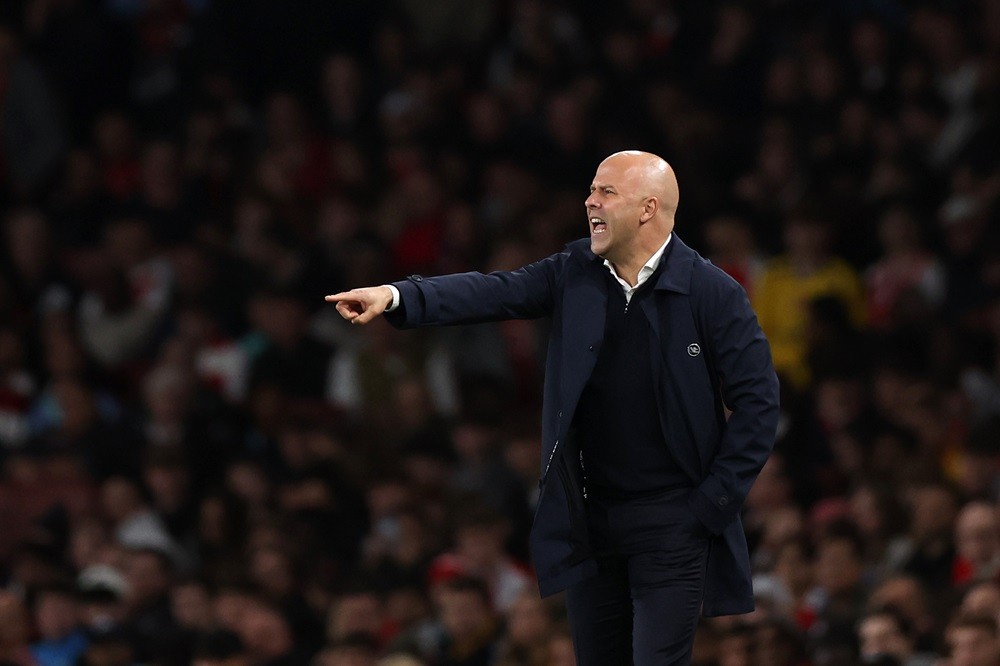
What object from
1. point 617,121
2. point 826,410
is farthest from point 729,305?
point 617,121

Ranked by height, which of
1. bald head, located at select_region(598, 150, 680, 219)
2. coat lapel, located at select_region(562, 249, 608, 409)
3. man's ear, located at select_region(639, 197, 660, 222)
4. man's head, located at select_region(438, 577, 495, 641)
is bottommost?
man's head, located at select_region(438, 577, 495, 641)

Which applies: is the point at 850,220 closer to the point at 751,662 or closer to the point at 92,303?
the point at 751,662

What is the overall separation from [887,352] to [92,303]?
170 inches

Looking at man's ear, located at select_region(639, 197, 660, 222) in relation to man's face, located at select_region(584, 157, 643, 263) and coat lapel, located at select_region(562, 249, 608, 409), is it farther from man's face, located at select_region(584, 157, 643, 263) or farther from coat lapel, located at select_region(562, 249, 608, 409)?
coat lapel, located at select_region(562, 249, 608, 409)

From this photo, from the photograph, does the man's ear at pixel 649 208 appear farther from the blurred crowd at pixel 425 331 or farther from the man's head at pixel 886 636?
the man's head at pixel 886 636

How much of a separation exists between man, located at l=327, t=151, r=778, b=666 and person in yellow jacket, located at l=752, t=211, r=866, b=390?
158 inches

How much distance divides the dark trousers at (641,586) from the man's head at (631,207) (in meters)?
0.61

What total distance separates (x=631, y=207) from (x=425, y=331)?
16.5 feet

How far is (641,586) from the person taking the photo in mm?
4719

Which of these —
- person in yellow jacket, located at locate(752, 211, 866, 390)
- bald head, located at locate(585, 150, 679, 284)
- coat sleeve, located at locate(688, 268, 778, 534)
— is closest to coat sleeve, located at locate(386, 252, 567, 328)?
bald head, located at locate(585, 150, 679, 284)

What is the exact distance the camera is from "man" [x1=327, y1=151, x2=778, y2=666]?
4.66 m

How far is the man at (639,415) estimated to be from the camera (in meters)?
4.66

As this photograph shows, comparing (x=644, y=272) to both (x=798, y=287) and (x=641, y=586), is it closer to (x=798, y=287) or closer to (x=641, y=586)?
(x=641, y=586)

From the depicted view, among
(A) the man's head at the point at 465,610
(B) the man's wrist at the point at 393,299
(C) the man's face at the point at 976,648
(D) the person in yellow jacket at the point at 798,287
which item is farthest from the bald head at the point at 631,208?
(D) the person in yellow jacket at the point at 798,287
